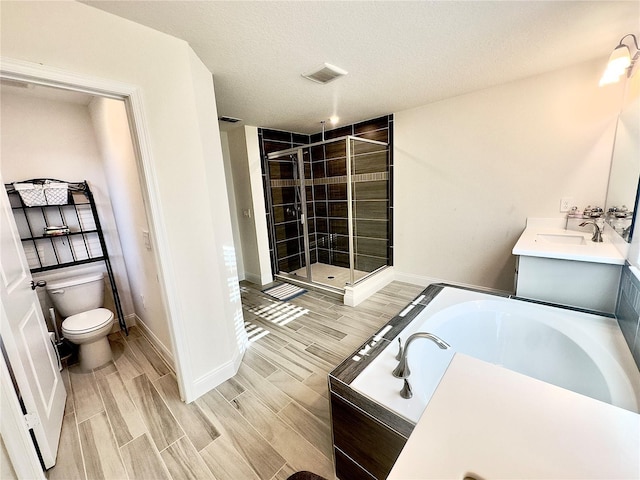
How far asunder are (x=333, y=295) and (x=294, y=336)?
99cm

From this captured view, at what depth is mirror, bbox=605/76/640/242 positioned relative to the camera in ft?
5.18

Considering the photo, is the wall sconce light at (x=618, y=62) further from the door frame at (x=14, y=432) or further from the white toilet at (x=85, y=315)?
the white toilet at (x=85, y=315)

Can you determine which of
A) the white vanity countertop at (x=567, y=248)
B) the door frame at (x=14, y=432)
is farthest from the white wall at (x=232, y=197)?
the white vanity countertop at (x=567, y=248)

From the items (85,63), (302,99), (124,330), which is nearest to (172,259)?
(85,63)

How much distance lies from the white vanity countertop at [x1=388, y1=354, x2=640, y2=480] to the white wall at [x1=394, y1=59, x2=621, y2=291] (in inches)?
101

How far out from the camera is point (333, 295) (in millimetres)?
3355

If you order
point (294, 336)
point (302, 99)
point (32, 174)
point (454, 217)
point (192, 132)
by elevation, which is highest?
point (302, 99)

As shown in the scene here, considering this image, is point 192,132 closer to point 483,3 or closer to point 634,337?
point 483,3

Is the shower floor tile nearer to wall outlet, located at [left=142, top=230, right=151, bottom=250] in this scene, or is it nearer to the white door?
wall outlet, located at [left=142, top=230, right=151, bottom=250]

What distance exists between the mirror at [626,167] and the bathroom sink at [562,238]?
0.70 feet

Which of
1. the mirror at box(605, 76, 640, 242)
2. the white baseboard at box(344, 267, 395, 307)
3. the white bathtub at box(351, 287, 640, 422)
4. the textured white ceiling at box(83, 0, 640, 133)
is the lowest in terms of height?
the white baseboard at box(344, 267, 395, 307)

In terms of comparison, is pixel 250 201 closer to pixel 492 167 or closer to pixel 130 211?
pixel 130 211

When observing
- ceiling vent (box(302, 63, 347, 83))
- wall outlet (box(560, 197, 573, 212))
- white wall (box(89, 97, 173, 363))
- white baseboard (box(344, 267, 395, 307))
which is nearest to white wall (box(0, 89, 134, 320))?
white wall (box(89, 97, 173, 363))

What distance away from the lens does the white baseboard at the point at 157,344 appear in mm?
2128
